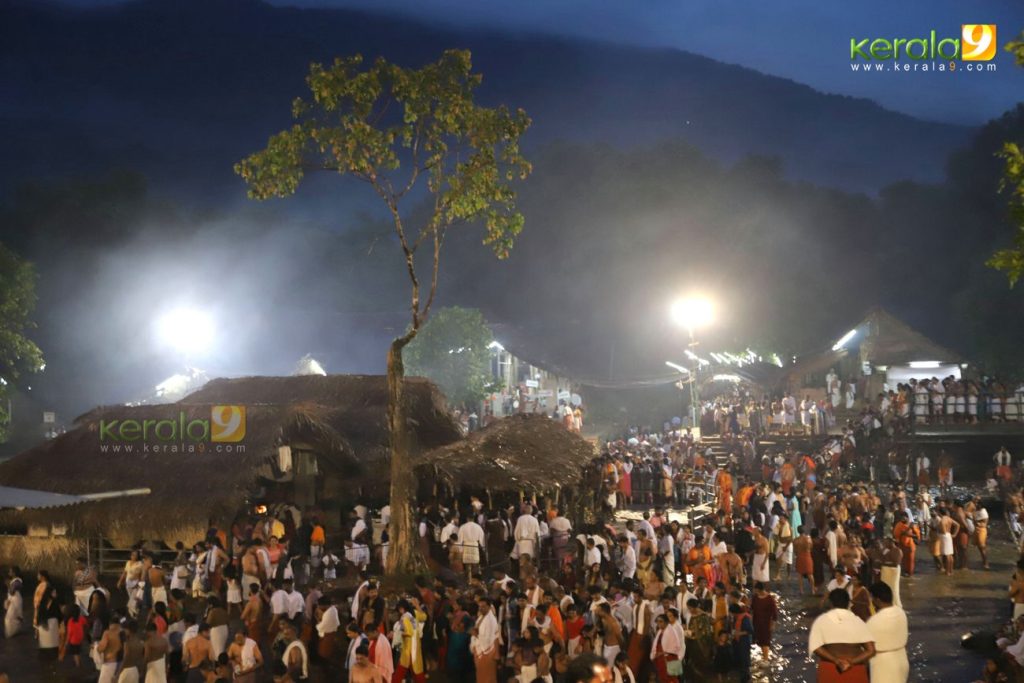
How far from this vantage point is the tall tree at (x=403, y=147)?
16.9m

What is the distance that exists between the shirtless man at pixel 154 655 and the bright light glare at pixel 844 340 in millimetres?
34072

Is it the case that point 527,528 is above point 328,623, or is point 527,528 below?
above

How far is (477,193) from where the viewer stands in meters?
17.8

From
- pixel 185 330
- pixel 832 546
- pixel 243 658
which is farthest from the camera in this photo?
pixel 185 330

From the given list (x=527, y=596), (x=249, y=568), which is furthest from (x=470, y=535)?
(x=527, y=596)

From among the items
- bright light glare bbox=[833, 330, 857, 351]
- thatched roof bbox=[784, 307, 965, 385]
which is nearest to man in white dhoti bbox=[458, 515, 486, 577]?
thatched roof bbox=[784, 307, 965, 385]

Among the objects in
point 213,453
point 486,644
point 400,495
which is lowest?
point 486,644

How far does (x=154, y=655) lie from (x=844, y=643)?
7.77m

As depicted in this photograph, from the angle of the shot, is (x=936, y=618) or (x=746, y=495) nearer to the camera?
(x=936, y=618)

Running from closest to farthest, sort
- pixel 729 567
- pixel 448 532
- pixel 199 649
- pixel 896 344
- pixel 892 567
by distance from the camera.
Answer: pixel 199 649, pixel 892 567, pixel 729 567, pixel 448 532, pixel 896 344

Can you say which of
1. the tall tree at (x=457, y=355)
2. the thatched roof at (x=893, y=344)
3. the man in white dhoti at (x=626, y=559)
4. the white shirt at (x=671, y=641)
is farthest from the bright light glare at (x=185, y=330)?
the white shirt at (x=671, y=641)

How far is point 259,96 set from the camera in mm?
132000

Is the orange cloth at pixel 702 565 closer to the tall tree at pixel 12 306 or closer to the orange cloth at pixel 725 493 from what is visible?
the orange cloth at pixel 725 493

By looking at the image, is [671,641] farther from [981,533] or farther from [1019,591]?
[981,533]
